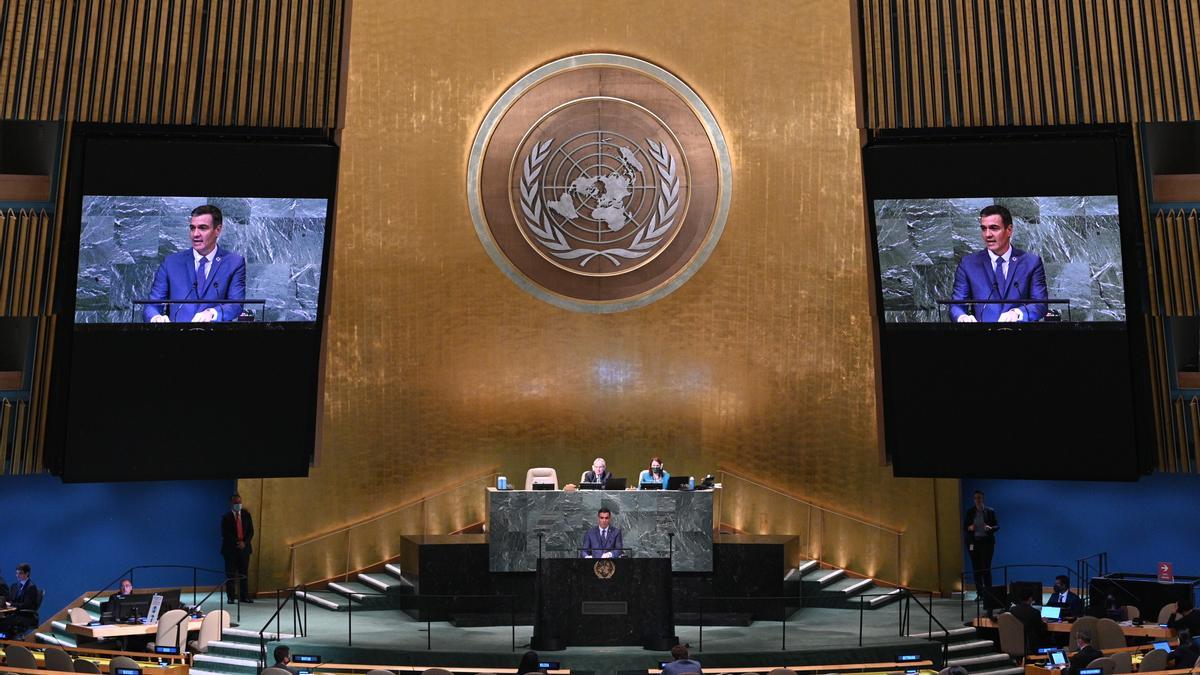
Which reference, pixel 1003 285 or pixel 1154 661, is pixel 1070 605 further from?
pixel 1003 285

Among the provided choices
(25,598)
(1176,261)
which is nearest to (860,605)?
(1176,261)

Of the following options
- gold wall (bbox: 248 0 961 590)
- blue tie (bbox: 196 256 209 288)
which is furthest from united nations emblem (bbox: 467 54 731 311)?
blue tie (bbox: 196 256 209 288)

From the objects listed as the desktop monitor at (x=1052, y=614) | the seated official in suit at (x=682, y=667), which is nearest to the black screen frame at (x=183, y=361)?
the seated official in suit at (x=682, y=667)

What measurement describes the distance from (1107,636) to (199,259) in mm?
9096

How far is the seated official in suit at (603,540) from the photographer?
13391mm

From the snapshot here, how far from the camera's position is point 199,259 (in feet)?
43.5

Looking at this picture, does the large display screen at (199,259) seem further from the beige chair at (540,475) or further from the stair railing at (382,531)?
the beige chair at (540,475)

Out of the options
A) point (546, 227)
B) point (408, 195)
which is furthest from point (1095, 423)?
point (408, 195)

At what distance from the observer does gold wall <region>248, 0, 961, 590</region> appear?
15562 mm

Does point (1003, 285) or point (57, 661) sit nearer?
point (57, 661)

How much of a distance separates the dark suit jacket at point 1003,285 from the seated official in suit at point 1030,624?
2.76 m

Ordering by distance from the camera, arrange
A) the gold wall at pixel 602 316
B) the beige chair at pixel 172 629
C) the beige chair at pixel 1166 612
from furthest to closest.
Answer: the gold wall at pixel 602 316
the beige chair at pixel 1166 612
the beige chair at pixel 172 629

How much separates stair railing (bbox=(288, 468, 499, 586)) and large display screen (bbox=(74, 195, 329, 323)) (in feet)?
10.2

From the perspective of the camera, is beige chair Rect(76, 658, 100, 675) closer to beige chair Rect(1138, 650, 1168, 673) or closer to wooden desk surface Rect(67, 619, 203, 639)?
wooden desk surface Rect(67, 619, 203, 639)
